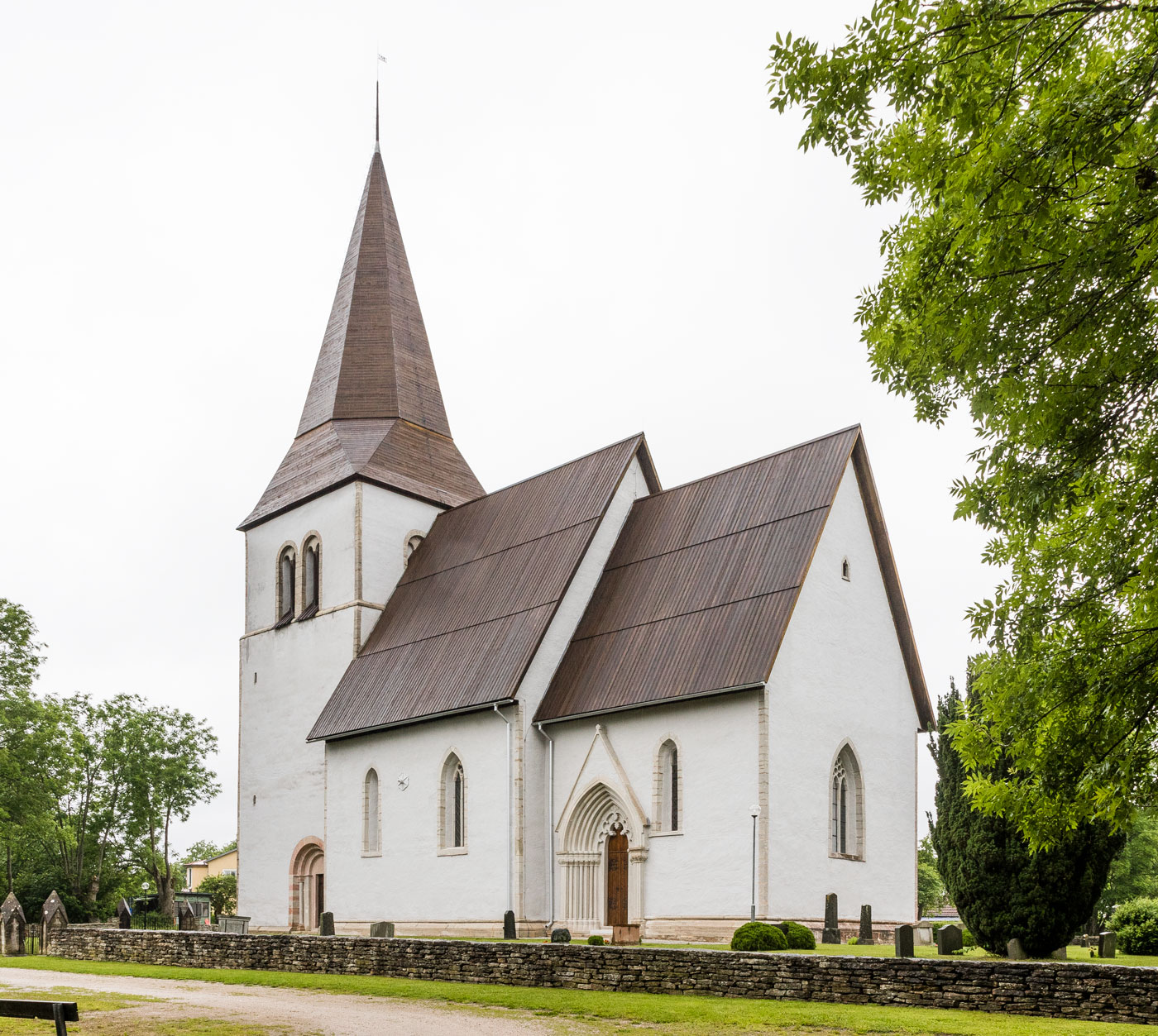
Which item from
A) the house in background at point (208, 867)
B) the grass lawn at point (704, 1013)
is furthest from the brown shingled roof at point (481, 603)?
the house in background at point (208, 867)

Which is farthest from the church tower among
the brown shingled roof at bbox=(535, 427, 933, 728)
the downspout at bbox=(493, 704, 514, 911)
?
the brown shingled roof at bbox=(535, 427, 933, 728)

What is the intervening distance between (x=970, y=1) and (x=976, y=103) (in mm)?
736

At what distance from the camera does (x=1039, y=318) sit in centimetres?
923

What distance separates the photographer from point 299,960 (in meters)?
20.6

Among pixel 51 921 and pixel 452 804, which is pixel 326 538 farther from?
pixel 51 921

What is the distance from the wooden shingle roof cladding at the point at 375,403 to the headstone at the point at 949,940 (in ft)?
64.6

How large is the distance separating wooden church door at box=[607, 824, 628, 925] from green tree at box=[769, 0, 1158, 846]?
14846 mm

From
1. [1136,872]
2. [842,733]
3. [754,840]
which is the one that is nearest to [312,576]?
[842,733]

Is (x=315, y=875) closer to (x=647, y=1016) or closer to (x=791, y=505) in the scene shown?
(x=791, y=505)

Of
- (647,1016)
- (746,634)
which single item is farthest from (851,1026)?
(746,634)

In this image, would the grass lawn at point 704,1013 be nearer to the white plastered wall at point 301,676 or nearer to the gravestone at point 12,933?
the white plastered wall at point 301,676

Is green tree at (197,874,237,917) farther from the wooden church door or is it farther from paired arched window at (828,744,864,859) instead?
paired arched window at (828,744,864,859)

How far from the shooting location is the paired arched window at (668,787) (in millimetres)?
23703

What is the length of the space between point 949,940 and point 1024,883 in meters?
1.45
